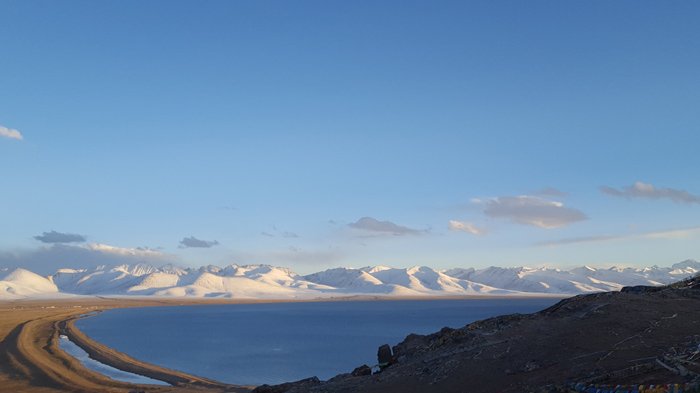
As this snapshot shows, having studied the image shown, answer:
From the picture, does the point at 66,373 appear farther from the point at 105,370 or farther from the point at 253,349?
the point at 253,349

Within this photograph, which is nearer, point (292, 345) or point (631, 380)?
point (631, 380)

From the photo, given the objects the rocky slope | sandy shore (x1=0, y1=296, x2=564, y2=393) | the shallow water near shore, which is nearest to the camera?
Result: the rocky slope

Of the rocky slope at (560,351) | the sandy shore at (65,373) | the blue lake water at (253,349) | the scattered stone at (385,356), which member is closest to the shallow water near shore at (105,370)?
the sandy shore at (65,373)

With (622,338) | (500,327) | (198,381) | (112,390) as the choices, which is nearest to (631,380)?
(622,338)

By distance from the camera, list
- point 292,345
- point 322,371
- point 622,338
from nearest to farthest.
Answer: point 622,338
point 322,371
point 292,345

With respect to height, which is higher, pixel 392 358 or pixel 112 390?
pixel 392 358

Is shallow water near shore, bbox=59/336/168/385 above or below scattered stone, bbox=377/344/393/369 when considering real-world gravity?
below

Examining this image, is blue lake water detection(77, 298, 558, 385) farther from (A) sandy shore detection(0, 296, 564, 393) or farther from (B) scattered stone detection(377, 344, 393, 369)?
(B) scattered stone detection(377, 344, 393, 369)

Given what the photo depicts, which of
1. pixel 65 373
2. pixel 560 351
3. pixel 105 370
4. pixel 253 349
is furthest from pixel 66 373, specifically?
pixel 560 351

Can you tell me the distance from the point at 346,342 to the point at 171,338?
33721mm

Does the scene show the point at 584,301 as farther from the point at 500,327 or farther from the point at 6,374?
the point at 6,374

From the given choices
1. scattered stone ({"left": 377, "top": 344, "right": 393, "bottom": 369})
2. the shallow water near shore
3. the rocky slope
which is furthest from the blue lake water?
the rocky slope

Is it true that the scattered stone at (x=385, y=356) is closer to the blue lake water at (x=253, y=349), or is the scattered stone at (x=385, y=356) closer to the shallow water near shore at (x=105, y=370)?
the blue lake water at (x=253, y=349)

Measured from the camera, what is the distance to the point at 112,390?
150ft
